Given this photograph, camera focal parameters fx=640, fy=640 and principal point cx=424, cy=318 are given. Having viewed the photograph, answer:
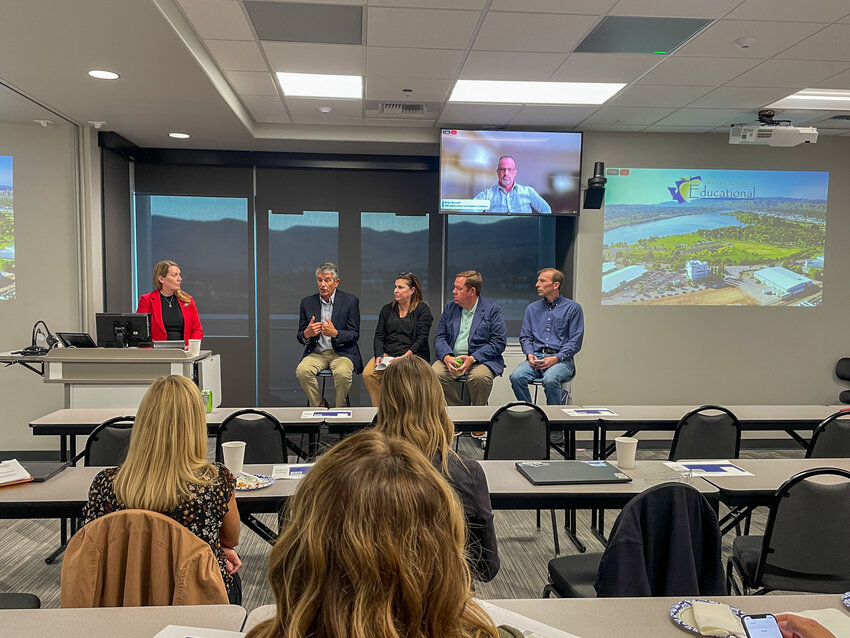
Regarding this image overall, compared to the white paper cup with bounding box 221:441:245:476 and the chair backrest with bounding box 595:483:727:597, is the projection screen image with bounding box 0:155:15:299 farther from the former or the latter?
the chair backrest with bounding box 595:483:727:597

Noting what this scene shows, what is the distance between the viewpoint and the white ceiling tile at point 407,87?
→ 4.63m

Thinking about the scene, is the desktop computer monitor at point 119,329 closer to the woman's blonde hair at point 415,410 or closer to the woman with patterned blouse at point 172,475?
the woman with patterned blouse at point 172,475

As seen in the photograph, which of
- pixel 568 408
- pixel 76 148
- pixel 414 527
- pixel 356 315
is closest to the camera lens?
pixel 414 527

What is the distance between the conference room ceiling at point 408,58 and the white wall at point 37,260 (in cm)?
60

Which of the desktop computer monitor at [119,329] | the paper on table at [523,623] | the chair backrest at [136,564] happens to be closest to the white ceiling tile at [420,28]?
the desktop computer monitor at [119,329]

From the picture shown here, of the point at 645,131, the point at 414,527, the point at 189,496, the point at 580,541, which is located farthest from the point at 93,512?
the point at 645,131

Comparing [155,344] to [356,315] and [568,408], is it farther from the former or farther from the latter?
[568,408]

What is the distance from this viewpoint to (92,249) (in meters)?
5.48

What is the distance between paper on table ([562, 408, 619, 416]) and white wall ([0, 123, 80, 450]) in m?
4.22

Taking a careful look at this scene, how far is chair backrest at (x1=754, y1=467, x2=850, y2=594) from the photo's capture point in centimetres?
220

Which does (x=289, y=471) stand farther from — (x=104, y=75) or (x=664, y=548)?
(x=104, y=75)

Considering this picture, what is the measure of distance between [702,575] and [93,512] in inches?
68.7

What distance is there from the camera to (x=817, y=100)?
5.09 meters

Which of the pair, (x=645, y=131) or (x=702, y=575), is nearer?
(x=702, y=575)
